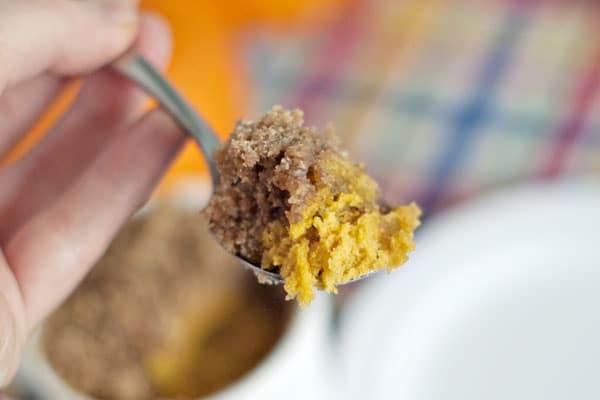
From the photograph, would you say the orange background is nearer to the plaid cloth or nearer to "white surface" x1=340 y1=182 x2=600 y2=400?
the plaid cloth

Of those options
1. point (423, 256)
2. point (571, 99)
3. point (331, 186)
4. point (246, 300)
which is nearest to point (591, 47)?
point (571, 99)

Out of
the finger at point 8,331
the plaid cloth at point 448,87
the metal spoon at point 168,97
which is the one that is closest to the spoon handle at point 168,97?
the metal spoon at point 168,97

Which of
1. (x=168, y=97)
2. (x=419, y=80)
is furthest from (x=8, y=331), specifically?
(x=419, y=80)

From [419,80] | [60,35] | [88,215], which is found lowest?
[88,215]

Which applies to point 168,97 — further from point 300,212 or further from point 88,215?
point 300,212

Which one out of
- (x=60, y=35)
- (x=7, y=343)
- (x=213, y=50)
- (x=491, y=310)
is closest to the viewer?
(x=7, y=343)

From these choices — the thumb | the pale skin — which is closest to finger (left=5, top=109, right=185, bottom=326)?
the pale skin
